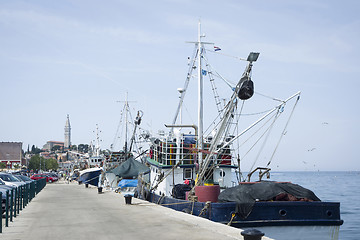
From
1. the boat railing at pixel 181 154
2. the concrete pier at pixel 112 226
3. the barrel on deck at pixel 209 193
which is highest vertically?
the boat railing at pixel 181 154

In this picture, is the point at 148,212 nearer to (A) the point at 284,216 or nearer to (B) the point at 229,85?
(A) the point at 284,216

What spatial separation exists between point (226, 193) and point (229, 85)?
28.2ft

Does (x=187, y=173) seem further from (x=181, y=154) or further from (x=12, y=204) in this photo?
(x=12, y=204)

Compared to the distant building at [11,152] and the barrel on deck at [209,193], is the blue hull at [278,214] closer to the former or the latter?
the barrel on deck at [209,193]

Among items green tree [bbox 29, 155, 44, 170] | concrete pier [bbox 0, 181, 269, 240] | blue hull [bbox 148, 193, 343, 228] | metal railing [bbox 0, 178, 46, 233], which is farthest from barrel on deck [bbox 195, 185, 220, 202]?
green tree [bbox 29, 155, 44, 170]

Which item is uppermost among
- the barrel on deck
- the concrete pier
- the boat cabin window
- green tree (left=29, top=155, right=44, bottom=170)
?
the boat cabin window

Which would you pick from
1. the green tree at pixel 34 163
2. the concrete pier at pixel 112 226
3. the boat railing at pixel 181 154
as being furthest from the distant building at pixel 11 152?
the concrete pier at pixel 112 226

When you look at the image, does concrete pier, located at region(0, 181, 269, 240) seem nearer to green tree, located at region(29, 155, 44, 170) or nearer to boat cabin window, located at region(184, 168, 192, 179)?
boat cabin window, located at region(184, 168, 192, 179)

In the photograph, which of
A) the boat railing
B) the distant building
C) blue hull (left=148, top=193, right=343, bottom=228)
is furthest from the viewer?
the distant building

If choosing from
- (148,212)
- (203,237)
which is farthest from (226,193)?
(203,237)

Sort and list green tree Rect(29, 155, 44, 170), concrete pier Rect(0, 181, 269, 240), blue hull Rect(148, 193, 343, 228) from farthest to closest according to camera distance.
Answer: green tree Rect(29, 155, 44, 170) < blue hull Rect(148, 193, 343, 228) < concrete pier Rect(0, 181, 269, 240)

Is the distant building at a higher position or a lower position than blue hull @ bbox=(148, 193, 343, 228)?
higher

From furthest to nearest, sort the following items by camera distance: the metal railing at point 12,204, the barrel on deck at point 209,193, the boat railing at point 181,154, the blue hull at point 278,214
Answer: the boat railing at point 181,154, the barrel on deck at point 209,193, the blue hull at point 278,214, the metal railing at point 12,204

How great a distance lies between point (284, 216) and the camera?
58.8 ft
